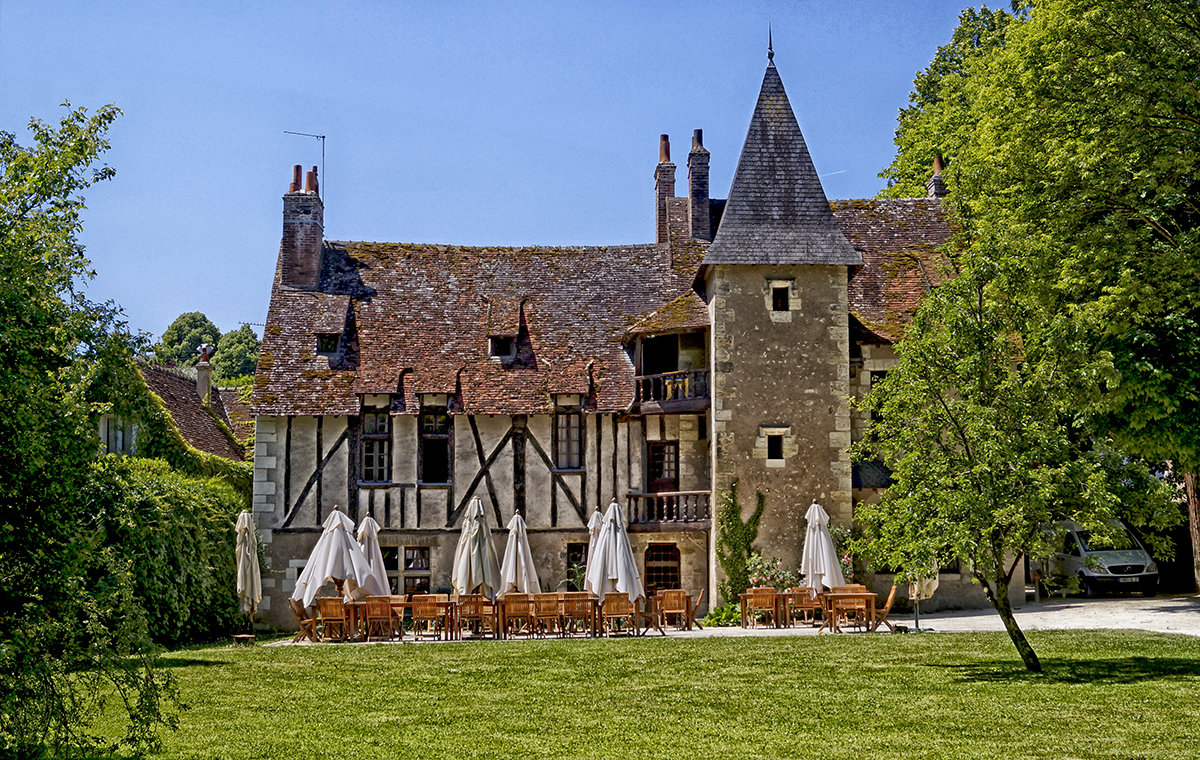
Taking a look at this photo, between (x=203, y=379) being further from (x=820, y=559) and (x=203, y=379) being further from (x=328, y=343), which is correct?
(x=820, y=559)

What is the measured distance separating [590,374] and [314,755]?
14.9m

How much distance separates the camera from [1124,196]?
17.9 m

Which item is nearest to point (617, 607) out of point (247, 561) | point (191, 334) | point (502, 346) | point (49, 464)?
point (247, 561)

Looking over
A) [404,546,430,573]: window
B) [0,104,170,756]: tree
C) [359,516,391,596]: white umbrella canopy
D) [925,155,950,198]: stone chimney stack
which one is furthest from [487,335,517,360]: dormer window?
[0,104,170,756]: tree

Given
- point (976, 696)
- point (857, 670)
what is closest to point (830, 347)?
point (857, 670)

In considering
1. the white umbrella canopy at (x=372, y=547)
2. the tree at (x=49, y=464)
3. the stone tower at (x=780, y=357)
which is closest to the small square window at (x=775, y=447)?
the stone tower at (x=780, y=357)

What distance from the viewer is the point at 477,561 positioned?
62.1 feet

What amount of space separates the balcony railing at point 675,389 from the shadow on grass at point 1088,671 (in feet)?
31.0

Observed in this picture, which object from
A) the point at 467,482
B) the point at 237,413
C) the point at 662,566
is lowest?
the point at 662,566

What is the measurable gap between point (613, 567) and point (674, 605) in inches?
52.6

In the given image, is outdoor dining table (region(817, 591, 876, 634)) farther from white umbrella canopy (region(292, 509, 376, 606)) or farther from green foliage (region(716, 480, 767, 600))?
white umbrella canopy (region(292, 509, 376, 606))

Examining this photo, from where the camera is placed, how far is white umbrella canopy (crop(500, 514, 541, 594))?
19.2 metres

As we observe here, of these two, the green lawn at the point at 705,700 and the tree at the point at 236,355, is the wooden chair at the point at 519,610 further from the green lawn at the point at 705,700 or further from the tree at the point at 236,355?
the tree at the point at 236,355

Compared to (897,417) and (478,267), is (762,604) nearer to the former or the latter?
(897,417)
